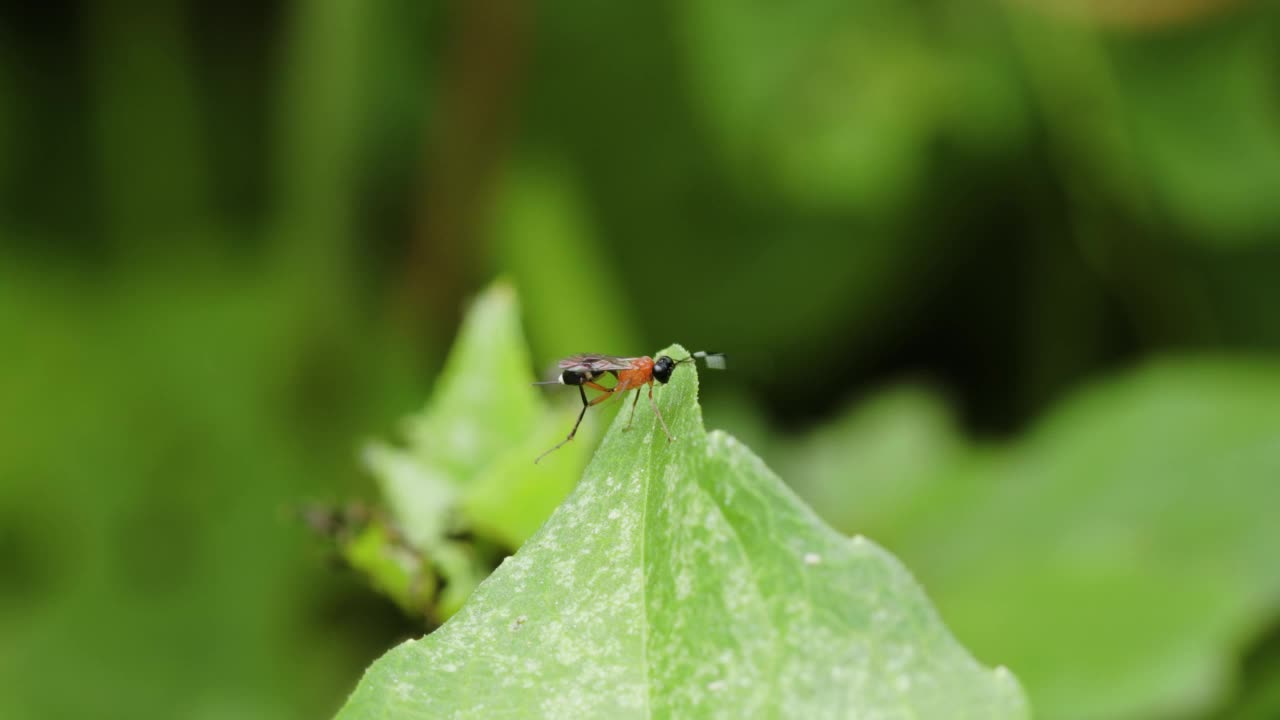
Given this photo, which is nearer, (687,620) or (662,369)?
(687,620)

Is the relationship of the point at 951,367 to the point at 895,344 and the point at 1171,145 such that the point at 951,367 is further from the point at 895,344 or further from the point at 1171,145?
the point at 1171,145

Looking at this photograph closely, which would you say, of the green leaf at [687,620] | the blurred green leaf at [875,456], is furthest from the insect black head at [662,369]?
the blurred green leaf at [875,456]

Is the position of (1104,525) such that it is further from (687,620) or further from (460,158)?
(687,620)

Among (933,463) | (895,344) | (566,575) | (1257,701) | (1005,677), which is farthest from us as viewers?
(895,344)

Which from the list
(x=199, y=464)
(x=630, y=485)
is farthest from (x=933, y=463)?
(x=630, y=485)

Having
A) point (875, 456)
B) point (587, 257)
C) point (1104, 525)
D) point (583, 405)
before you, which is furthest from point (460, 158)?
point (583, 405)

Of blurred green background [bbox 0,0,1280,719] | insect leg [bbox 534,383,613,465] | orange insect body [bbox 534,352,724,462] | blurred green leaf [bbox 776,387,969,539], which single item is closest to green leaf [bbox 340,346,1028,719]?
insect leg [bbox 534,383,613,465]

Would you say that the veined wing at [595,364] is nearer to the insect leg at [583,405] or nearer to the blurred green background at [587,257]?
the insect leg at [583,405]
